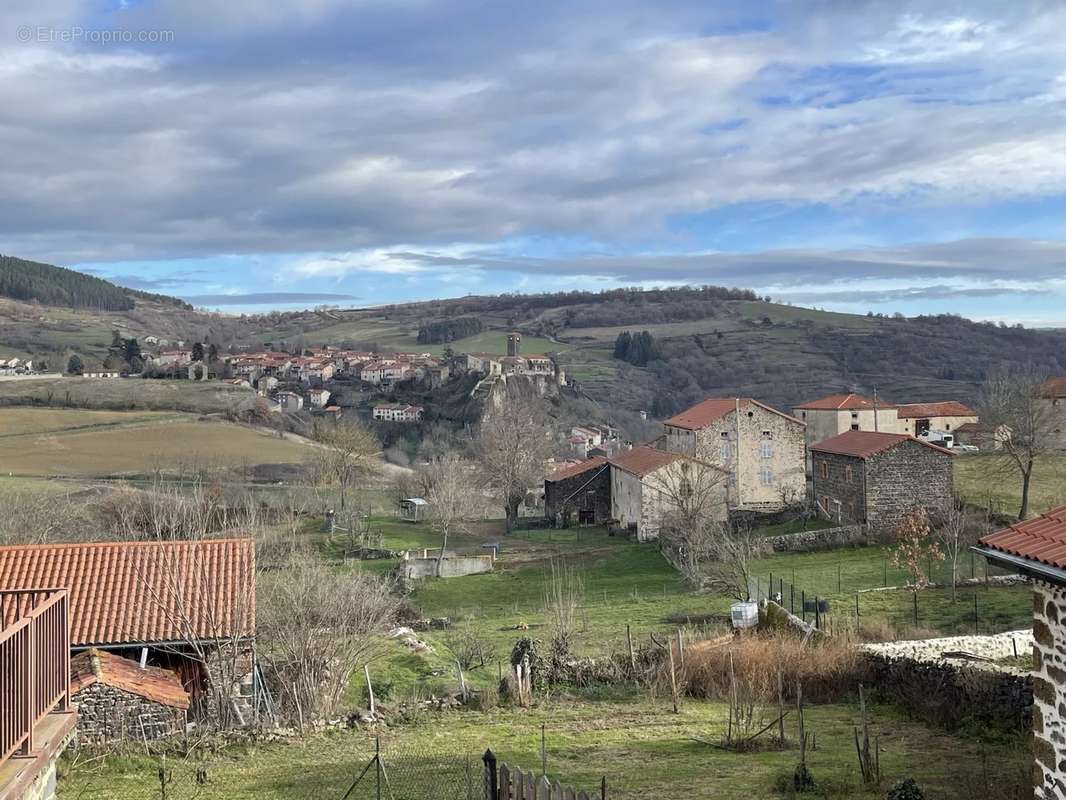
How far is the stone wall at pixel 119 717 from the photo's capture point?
14.2 meters

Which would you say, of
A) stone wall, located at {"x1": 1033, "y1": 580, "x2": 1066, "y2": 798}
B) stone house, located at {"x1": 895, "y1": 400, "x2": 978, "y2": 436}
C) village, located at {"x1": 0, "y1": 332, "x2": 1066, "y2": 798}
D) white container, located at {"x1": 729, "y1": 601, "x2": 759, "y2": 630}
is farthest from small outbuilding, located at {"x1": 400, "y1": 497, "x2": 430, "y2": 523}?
stone wall, located at {"x1": 1033, "y1": 580, "x2": 1066, "y2": 798}

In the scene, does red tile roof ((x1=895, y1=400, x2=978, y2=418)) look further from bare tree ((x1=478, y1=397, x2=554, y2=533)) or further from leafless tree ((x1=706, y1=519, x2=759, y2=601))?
leafless tree ((x1=706, y1=519, x2=759, y2=601))

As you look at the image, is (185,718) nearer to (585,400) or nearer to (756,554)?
(756,554)

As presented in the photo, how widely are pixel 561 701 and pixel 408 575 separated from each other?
1837cm

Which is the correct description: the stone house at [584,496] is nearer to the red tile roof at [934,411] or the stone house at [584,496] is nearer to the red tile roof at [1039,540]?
the red tile roof at [934,411]

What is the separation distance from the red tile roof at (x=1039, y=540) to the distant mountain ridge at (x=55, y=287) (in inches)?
7082

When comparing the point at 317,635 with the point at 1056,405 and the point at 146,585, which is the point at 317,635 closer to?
the point at 146,585

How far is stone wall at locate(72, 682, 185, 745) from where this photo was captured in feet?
46.6

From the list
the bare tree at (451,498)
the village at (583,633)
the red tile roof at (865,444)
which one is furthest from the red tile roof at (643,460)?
the bare tree at (451,498)

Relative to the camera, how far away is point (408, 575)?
35500mm

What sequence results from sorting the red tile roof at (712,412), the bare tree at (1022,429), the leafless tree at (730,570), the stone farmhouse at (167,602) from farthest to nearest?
the red tile roof at (712,412)
the bare tree at (1022,429)
the leafless tree at (730,570)
the stone farmhouse at (167,602)

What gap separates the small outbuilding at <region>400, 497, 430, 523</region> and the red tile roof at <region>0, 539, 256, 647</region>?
3298cm

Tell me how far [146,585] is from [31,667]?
1024 centimetres

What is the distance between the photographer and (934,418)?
64.7 m
